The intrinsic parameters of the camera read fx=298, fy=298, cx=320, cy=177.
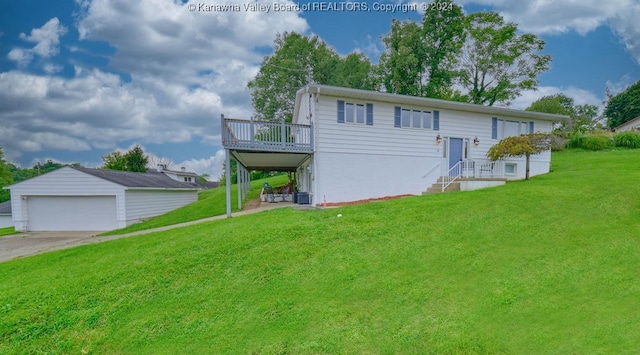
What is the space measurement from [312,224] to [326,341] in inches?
162

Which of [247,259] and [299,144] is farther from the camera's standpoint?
[299,144]

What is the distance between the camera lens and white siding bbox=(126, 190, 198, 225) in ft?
59.4

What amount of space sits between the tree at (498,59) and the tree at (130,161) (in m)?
38.9

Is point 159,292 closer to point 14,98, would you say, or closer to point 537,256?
point 537,256

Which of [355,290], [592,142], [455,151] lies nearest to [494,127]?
[455,151]

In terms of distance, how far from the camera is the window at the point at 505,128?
52.6 feet

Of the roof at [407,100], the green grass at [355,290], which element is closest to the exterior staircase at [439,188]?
the roof at [407,100]

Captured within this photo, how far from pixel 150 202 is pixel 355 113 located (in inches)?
602

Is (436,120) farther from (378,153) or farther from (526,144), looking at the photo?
(526,144)

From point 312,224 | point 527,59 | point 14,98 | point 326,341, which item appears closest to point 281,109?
point 14,98

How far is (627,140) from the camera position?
21828 millimetres

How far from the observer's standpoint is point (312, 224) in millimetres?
7910

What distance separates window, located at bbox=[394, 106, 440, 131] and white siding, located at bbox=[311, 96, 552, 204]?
20cm

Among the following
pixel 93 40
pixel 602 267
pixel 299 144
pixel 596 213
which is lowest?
pixel 602 267
